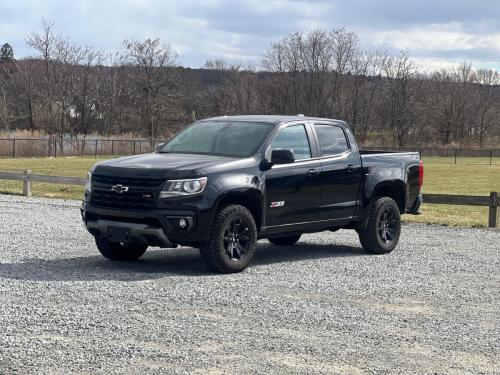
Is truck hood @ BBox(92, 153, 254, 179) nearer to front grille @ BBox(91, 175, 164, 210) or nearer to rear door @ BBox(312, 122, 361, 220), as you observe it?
front grille @ BBox(91, 175, 164, 210)

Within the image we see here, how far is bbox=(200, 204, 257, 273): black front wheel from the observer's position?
927cm

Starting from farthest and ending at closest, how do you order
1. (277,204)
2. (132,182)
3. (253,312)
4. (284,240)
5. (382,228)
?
(284,240)
(382,228)
(277,204)
(132,182)
(253,312)

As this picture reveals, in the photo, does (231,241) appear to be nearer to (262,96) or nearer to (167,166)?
(167,166)

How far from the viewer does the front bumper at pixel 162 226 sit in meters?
9.04

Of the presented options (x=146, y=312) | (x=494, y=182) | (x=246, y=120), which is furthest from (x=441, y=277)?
(x=494, y=182)

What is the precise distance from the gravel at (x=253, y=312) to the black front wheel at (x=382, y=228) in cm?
28

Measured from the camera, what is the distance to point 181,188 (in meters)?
9.09

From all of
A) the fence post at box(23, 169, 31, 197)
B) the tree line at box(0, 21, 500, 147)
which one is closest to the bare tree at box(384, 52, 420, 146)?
the tree line at box(0, 21, 500, 147)

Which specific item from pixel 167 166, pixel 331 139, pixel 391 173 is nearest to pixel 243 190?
pixel 167 166

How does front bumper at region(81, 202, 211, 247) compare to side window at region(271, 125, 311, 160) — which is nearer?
front bumper at region(81, 202, 211, 247)

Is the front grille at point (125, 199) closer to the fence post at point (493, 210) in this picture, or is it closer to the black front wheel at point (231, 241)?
the black front wheel at point (231, 241)

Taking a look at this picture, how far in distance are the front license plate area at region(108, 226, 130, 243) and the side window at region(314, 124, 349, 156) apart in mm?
3176

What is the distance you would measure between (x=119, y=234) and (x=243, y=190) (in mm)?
1577

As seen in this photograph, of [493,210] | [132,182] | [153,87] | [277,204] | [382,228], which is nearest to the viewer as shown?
[132,182]
